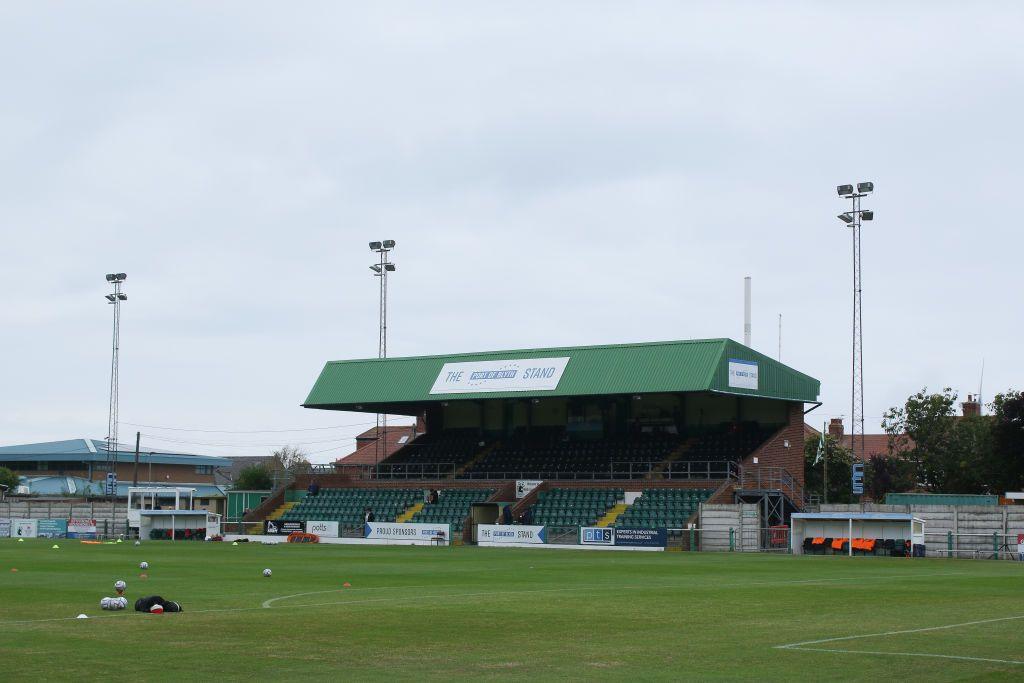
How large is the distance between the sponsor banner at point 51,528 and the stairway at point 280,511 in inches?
518

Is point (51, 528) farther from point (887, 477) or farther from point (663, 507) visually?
point (887, 477)

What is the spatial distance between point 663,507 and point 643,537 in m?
5.06

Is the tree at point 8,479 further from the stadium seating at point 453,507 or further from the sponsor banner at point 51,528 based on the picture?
the stadium seating at point 453,507

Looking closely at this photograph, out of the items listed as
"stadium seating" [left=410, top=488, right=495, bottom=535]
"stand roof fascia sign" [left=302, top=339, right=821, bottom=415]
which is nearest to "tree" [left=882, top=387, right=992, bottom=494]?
"stand roof fascia sign" [left=302, top=339, right=821, bottom=415]

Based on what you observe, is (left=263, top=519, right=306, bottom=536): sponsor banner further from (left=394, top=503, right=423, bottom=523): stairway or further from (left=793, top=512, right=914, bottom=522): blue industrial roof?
(left=793, top=512, right=914, bottom=522): blue industrial roof

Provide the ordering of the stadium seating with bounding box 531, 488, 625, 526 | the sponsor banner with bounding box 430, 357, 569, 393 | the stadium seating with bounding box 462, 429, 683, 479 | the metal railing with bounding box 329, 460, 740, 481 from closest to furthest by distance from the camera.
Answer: the stadium seating with bounding box 531, 488, 625, 526 < the metal railing with bounding box 329, 460, 740, 481 < the stadium seating with bounding box 462, 429, 683, 479 < the sponsor banner with bounding box 430, 357, 569, 393

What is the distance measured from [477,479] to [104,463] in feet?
281

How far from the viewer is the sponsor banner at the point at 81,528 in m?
81.2

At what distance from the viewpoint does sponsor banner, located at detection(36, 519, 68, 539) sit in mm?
83312

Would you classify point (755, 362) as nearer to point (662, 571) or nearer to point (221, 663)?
point (662, 571)

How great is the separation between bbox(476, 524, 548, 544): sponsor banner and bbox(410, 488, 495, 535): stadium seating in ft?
7.55

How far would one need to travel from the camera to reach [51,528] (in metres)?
84.0

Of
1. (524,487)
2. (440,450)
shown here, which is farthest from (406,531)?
(440,450)

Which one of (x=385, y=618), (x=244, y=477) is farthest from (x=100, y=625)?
(x=244, y=477)
